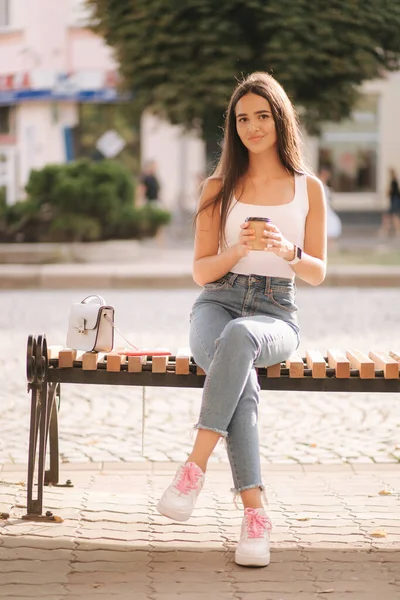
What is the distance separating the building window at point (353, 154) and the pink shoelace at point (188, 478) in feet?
93.3

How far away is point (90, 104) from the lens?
3219 cm

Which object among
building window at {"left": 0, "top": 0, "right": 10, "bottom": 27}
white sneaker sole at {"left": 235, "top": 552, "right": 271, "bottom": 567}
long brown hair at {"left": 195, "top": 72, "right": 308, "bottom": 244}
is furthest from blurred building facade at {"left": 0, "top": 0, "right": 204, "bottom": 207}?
white sneaker sole at {"left": 235, "top": 552, "right": 271, "bottom": 567}

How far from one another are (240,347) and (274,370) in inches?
12.2

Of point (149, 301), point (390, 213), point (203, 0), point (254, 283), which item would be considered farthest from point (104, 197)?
point (254, 283)

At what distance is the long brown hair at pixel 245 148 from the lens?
4.51 metres

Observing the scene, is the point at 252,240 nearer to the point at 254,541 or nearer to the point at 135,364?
the point at 135,364

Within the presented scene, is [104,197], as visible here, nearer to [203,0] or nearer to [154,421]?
[203,0]

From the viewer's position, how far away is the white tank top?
4492 mm

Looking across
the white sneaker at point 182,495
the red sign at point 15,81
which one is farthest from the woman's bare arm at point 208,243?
the red sign at point 15,81

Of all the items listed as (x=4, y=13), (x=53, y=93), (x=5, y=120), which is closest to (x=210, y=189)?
(x=53, y=93)

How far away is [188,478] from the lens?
4004mm

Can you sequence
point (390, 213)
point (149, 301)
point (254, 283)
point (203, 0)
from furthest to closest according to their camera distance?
point (390, 213) → point (203, 0) → point (149, 301) → point (254, 283)

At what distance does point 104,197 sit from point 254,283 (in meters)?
13.7

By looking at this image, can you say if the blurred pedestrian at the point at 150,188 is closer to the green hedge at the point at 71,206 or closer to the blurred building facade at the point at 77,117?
the blurred building facade at the point at 77,117
